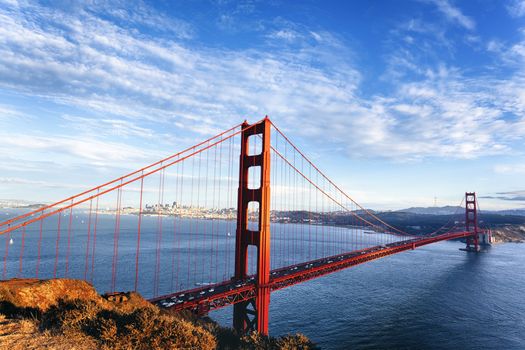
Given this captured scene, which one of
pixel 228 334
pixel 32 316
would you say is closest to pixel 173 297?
pixel 228 334

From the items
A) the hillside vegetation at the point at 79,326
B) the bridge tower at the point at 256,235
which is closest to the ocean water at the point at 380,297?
the bridge tower at the point at 256,235

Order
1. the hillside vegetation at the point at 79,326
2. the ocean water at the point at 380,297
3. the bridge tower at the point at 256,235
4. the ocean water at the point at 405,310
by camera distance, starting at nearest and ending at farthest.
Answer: the hillside vegetation at the point at 79,326 < the bridge tower at the point at 256,235 < the ocean water at the point at 405,310 < the ocean water at the point at 380,297

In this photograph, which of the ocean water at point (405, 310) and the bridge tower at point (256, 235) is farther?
the ocean water at point (405, 310)

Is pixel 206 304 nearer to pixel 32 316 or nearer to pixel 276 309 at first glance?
pixel 32 316

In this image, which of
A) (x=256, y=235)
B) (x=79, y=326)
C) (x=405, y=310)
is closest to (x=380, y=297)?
(x=405, y=310)

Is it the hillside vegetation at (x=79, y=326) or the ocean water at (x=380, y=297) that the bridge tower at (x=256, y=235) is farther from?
the hillside vegetation at (x=79, y=326)

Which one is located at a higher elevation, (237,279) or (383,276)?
(237,279)

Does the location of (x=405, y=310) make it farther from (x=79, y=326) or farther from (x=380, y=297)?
(x=79, y=326)
